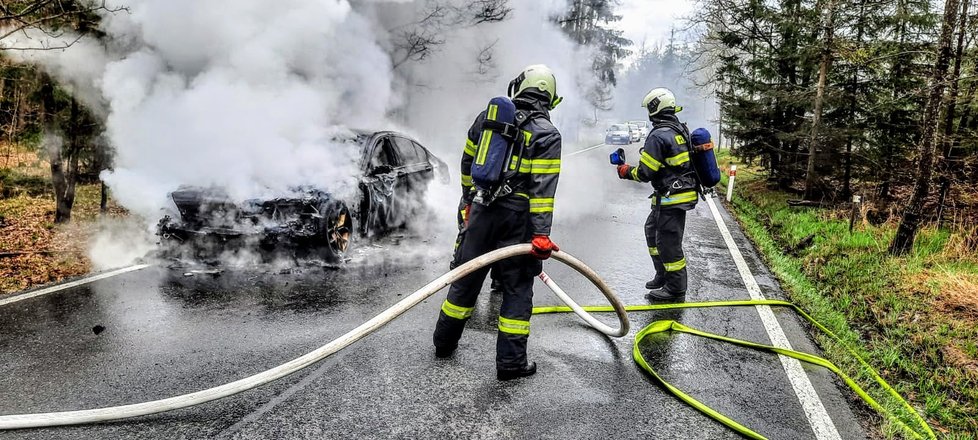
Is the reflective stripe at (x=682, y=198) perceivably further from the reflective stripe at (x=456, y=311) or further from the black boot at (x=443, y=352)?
the black boot at (x=443, y=352)

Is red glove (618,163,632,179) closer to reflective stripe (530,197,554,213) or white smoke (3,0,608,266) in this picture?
reflective stripe (530,197,554,213)

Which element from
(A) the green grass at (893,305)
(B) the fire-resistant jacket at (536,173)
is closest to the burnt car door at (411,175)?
(B) the fire-resistant jacket at (536,173)

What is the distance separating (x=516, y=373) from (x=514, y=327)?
274 mm

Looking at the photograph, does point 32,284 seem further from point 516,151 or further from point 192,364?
point 516,151

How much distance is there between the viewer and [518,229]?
3.47 m

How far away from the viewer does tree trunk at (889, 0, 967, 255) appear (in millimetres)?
6094

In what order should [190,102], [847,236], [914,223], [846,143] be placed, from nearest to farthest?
[190,102], [914,223], [847,236], [846,143]

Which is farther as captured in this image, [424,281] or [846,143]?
[846,143]

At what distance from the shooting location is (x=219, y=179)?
532 centimetres

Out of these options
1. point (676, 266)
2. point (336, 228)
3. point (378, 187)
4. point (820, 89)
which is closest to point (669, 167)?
point (676, 266)

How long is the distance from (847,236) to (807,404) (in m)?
5.48

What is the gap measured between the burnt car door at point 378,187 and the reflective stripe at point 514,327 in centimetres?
321

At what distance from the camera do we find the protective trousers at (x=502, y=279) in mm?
3371

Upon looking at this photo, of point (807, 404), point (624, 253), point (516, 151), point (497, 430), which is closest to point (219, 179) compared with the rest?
point (516, 151)
